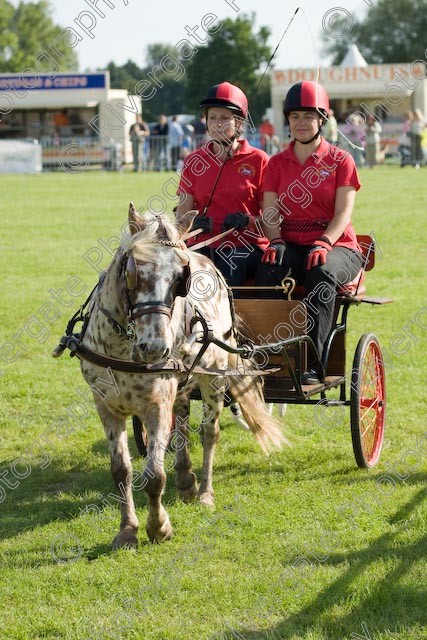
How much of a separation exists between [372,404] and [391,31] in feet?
247

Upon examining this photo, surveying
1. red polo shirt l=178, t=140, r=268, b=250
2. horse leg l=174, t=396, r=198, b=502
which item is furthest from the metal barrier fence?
horse leg l=174, t=396, r=198, b=502

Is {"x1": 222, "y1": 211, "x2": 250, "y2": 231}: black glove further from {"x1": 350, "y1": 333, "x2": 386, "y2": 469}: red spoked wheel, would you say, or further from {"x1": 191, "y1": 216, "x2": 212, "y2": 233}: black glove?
{"x1": 350, "y1": 333, "x2": 386, "y2": 469}: red spoked wheel

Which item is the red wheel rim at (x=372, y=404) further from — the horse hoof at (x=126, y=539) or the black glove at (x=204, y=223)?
the horse hoof at (x=126, y=539)

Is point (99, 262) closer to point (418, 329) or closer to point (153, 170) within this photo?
point (418, 329)

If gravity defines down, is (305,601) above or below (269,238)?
below

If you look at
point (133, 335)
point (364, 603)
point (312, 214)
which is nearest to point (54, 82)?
point (312, 214)

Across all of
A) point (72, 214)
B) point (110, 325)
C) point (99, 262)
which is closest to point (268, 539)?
point (110, 325)

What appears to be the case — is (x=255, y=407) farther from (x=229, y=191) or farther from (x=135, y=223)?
(x=135, y=223)

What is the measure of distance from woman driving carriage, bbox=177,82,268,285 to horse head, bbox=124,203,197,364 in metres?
1.68

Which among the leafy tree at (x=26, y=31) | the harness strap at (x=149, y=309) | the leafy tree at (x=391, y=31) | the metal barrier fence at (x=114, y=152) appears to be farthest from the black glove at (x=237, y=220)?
the leafy tree at (x=391, y=31)

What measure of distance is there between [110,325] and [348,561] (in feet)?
5.23

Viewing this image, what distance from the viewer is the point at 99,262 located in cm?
1366

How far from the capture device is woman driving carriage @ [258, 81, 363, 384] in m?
5.54

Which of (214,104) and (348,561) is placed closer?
Result: (348,561)
